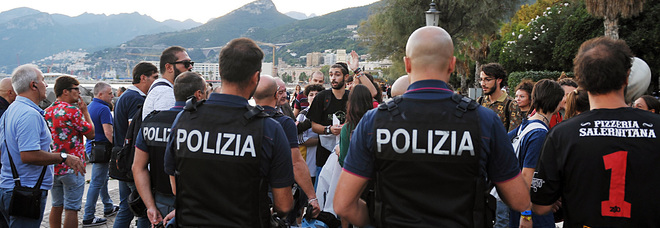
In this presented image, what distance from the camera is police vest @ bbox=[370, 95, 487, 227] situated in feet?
6.90

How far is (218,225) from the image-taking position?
8.21 ft

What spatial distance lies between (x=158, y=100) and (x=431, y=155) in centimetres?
280

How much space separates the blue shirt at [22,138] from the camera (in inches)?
154

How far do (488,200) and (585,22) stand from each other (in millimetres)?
25702

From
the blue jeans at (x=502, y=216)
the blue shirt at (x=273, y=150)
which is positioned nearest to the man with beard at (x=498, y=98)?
the blue jeans at (x=502, y=216)

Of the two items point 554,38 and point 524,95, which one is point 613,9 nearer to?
point 554,38

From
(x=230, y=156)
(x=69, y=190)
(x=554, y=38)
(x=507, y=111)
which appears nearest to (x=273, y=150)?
(x=230, y=156)

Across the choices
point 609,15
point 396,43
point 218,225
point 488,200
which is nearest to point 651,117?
point 488,200

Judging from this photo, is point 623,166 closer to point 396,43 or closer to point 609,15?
point 609,15

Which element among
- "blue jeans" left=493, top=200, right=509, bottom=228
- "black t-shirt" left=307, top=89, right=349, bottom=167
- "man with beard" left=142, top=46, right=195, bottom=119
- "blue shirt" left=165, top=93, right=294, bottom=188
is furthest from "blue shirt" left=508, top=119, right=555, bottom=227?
"man with beard" left=142, top=46, right=195, bottom=119

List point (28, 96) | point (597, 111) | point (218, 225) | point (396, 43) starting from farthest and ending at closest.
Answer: point (396, 43), point (28, 96), point (218, 225), point (597, 111)

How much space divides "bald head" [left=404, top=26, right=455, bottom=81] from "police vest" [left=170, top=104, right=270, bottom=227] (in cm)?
89

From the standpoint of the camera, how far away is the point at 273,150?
250 cm

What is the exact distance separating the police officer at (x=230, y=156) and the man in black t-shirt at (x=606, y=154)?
149 cm
